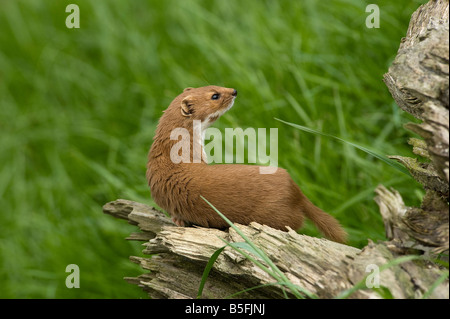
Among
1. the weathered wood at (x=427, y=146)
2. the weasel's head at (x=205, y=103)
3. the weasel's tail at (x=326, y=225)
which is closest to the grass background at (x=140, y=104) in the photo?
the weasel's tail at (x=326, y=225)

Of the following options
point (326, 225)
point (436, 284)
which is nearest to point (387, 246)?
point (436, 284)

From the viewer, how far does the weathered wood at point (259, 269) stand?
7.79 ft

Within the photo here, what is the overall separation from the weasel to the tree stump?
81mm

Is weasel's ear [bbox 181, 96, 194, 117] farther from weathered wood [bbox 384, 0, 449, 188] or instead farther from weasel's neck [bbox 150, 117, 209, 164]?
weathered wood [bbox 384, 0, 449, 188]

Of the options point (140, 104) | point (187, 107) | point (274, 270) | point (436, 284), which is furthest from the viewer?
point (140, 104)

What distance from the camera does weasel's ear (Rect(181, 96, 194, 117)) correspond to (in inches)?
120

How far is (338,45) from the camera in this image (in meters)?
4.72

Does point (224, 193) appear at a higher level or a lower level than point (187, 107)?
lower

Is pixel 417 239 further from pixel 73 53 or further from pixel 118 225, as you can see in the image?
pixel 73 53

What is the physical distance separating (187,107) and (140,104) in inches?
111

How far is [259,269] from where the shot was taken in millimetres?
2588

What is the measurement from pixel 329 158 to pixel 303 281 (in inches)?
68.0

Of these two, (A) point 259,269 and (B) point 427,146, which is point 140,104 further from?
(B) point 427,146
